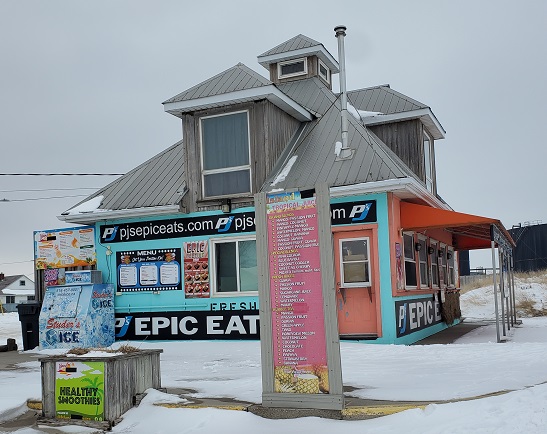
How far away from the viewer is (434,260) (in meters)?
Result: 18.4

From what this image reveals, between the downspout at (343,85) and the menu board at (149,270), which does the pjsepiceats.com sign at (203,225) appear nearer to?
the menu board at (149,270)

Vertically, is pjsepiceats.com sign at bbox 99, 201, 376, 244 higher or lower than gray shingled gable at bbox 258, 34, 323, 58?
lower

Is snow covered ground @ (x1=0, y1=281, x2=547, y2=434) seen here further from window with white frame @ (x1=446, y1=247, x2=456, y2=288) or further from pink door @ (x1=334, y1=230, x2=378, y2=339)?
window with white frame @ (x1=446, y1=247, x2=456, y2=288)

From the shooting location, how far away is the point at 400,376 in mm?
9227

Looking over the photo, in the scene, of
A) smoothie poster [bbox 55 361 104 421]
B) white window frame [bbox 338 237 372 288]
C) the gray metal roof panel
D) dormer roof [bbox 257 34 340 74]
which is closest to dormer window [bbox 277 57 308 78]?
dormer roof [bbox 257 34 340 74]

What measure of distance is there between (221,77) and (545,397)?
459 inches

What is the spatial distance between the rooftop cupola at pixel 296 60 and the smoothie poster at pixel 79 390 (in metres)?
12.9

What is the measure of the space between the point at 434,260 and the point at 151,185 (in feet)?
26.4

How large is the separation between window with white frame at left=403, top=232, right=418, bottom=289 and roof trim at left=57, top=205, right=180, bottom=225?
541cm

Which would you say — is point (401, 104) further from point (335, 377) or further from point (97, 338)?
point (335, 377)

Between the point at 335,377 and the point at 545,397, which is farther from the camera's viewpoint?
the point at 335,377

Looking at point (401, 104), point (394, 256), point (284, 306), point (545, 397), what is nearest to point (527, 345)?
point (394, 256)

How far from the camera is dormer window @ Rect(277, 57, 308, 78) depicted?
1909 centimetres

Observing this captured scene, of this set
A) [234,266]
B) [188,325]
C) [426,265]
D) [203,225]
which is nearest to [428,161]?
[426,265]
